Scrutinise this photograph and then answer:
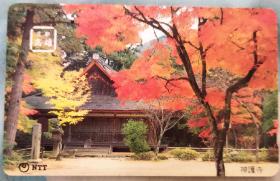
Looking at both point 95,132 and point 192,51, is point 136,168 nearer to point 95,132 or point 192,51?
point 95,132

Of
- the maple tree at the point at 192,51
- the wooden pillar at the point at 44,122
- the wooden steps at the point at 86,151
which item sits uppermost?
the maple tree at the point at 192,51

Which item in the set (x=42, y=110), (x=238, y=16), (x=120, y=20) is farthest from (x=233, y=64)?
(x=42, y=110)

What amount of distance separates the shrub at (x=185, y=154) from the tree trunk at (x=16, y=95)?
1.02ft

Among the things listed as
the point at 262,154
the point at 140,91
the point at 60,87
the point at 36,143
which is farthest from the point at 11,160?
the point at 262,154

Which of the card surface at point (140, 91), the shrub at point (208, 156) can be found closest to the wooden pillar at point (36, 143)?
the card surface at point (140, 91)

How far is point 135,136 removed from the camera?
0.79 metres

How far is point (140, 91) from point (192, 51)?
0.13 meters

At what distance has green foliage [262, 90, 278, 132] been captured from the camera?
81cm

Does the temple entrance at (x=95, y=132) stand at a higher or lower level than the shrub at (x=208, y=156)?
higher

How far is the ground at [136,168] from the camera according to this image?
78 centimetres

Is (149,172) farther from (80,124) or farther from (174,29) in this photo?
(174,29)

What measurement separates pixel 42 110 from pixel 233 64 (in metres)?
0.39

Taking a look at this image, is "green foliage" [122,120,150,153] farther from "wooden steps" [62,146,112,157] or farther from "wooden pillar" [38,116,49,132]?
"wooden pillar" [38,116,49,132]

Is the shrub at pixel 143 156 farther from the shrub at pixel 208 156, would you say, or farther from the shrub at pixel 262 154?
the shrub at pixel 262 154
